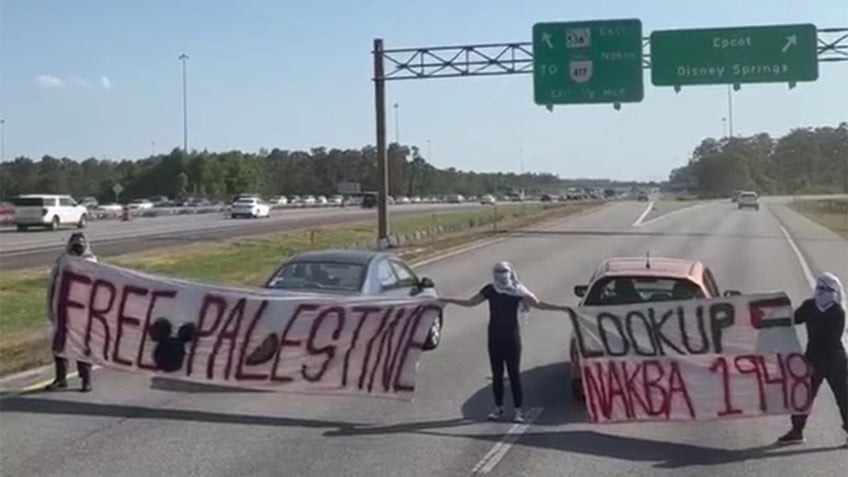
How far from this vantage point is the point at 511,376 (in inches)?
445

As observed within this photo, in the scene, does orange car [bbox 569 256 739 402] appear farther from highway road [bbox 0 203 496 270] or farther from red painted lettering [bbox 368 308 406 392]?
highway road [bbox 0 203 496 270]

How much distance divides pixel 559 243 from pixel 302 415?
119 feet

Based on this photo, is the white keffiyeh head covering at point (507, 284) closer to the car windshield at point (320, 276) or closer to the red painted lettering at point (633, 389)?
the red painted lettering at point (633, 389)

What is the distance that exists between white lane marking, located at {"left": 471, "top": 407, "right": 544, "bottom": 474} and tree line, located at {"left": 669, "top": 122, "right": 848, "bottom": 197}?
163 meters

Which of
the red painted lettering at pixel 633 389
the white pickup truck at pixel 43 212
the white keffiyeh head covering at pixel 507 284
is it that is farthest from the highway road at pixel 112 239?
the red painted lettering at pixel 633 389

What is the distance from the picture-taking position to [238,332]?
1234 cm

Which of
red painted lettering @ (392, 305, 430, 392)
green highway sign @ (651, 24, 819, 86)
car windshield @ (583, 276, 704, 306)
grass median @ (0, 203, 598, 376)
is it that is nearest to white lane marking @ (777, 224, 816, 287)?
green highway sign @ (651, 24, 819, 86)

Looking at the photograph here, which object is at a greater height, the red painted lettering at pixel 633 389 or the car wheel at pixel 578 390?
the red painted lettering at pixel 633 389

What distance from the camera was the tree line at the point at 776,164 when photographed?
17662 cm

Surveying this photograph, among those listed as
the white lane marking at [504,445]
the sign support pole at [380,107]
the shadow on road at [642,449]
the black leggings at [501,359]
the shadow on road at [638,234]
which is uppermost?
the sign support pole at [380,107]

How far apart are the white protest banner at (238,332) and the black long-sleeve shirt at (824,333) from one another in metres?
3.81

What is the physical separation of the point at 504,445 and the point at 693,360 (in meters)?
2.22

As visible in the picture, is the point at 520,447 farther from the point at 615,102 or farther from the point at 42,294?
the point at 615,102

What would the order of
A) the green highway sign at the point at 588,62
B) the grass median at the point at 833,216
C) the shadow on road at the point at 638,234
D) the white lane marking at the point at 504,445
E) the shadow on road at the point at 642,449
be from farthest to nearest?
the grass median at the point at 833,216
the shadow on road at the point at 638,234
the green highway sign at the point at 588,62
the shadow on road at the point at 642,449
the white lane marking at the point at 504,445
